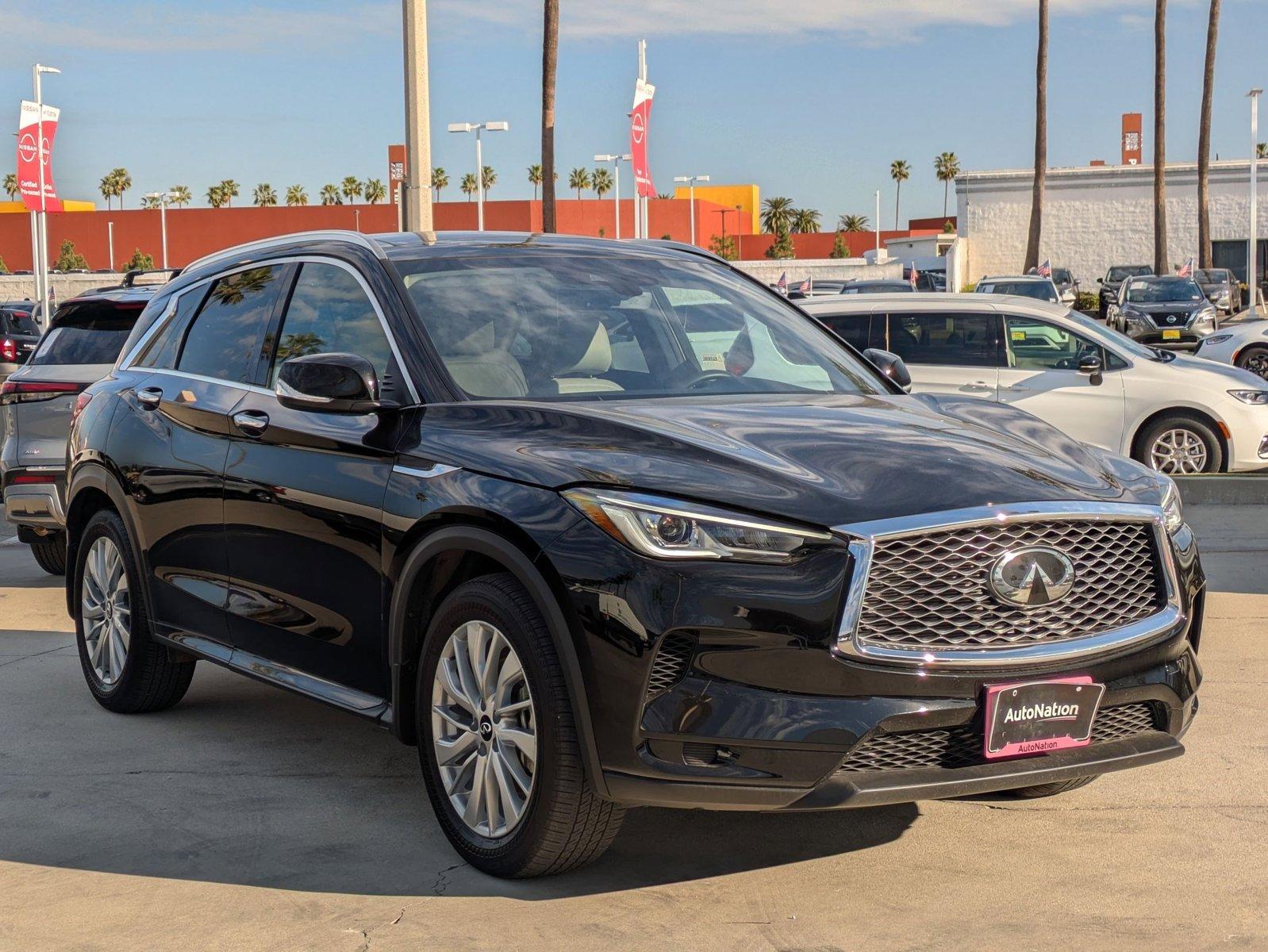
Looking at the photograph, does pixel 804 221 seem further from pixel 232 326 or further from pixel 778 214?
pixel 232 326

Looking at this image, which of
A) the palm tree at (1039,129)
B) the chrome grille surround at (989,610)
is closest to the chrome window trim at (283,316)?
the chrome grille surround at (989,610)

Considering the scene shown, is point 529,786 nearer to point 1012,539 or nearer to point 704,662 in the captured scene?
point 704,662

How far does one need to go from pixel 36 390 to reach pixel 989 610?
289 inches

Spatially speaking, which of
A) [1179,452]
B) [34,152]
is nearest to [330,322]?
[1179,452]

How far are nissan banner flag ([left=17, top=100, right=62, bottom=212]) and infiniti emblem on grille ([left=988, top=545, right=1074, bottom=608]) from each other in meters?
23.4

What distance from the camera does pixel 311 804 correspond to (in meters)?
5.17

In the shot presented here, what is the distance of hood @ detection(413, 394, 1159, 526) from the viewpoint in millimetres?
3910

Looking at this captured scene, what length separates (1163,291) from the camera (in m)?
35.2

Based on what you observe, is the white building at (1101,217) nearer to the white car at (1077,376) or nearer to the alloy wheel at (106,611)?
the white car at (1077,376)

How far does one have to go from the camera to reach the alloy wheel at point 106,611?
6.39m

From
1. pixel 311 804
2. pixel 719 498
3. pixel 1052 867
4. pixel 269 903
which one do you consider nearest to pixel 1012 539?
pixel 719 498

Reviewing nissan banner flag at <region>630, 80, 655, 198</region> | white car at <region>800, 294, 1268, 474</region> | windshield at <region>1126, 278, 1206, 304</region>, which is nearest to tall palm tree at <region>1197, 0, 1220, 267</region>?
windshield at <region>1126, 278, 1206, 304</region>

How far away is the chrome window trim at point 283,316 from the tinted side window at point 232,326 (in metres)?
0.03

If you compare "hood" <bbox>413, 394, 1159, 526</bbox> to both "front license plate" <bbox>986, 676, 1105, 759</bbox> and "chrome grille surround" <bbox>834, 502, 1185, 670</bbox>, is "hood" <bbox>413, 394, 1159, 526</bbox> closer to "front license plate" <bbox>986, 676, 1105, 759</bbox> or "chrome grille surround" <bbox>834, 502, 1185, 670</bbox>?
"chrome grille surround" <bbox>834, 502, 1185, 670</bbox>
